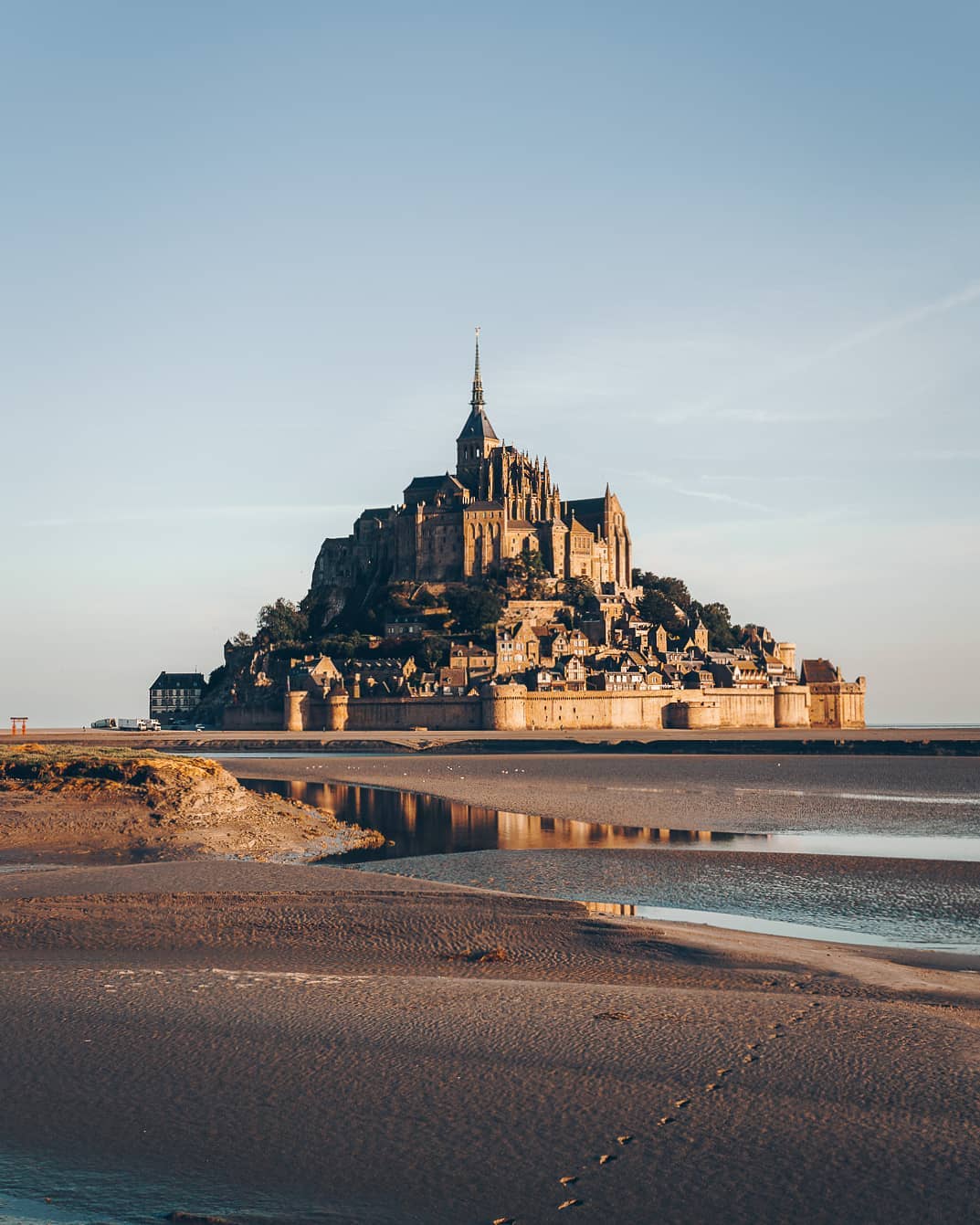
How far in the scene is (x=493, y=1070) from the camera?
360 inches

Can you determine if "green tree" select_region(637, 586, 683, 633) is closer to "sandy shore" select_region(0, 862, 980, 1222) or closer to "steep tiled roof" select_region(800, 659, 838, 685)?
"steep tiled roof" select_region(800, 659, 838, 685)

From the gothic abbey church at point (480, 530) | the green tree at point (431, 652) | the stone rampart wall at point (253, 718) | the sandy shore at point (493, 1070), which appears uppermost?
the gothic abbey church at point (480, 530)

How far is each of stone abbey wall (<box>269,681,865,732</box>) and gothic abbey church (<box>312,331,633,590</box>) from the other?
2208 centimetres

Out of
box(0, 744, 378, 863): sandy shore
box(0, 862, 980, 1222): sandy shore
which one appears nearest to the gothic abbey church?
box(0, 744, 378, 863): sandy shore

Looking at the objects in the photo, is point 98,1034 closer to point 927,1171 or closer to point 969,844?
point 927,1171

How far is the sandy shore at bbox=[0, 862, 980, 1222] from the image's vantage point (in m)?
7.05

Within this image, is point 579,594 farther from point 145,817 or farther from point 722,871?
point 722,871

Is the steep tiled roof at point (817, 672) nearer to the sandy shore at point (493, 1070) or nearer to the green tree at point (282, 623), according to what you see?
the green tree at point (282, 623)

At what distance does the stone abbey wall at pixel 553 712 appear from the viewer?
91938 mm

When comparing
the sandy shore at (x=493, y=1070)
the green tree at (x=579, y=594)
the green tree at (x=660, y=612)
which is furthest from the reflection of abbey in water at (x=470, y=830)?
the green tree at (x=660, y=612)

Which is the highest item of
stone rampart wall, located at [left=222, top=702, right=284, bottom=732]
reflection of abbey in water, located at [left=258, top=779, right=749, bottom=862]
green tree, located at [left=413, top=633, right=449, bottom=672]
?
green tree, located at [left=413, top=633, right=449, bottom=672]

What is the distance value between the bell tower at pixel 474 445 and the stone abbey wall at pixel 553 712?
110ft

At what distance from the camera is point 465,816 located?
103 feet

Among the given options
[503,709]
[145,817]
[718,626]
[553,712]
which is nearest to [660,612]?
[718,626]
